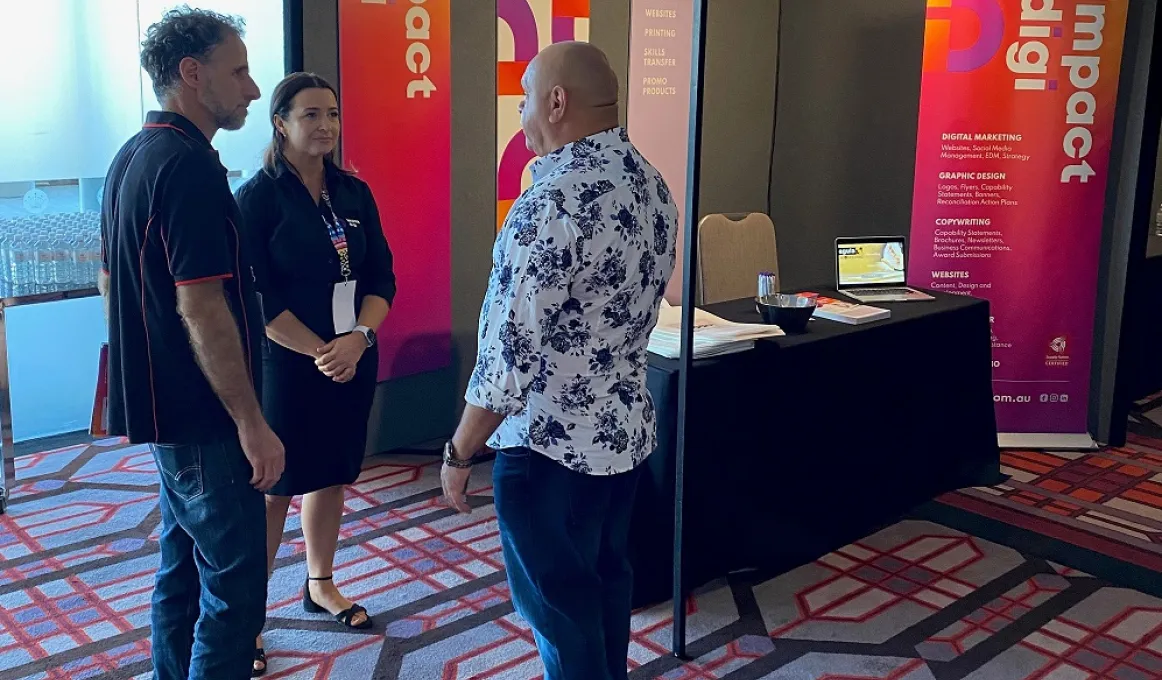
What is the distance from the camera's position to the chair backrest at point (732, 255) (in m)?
4.16

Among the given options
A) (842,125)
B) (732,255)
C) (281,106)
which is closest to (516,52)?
(732,255)

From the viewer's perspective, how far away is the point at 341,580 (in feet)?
10.3

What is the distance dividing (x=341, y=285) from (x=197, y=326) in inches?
32.9

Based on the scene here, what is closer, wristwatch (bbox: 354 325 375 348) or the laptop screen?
wristwatch (bbox: 354 325 375 348)

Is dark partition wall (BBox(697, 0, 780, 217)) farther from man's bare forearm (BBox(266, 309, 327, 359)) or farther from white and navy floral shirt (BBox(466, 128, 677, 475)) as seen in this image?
white and navy floral shirt (BBox(466, 128, 677, 475))

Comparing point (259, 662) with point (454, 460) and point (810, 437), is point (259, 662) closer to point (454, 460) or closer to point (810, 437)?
point (454, 460)

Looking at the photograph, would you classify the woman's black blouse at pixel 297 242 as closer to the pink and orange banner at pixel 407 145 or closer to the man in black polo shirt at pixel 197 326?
the man in black polo shirt at pixel 197 326

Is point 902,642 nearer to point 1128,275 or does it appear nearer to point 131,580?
point 131,580

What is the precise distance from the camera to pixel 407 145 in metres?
4.05

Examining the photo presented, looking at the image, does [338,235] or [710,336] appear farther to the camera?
[710,336]

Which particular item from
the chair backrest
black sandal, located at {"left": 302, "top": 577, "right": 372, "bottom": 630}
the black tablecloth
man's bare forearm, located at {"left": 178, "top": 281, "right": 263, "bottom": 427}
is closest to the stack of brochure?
the black tablecloth

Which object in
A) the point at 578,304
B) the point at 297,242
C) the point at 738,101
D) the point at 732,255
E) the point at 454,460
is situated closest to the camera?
the point at 578,304

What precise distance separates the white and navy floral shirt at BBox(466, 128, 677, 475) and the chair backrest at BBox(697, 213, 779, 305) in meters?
2.29

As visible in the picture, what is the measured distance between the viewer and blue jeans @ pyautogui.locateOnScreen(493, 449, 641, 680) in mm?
1834
